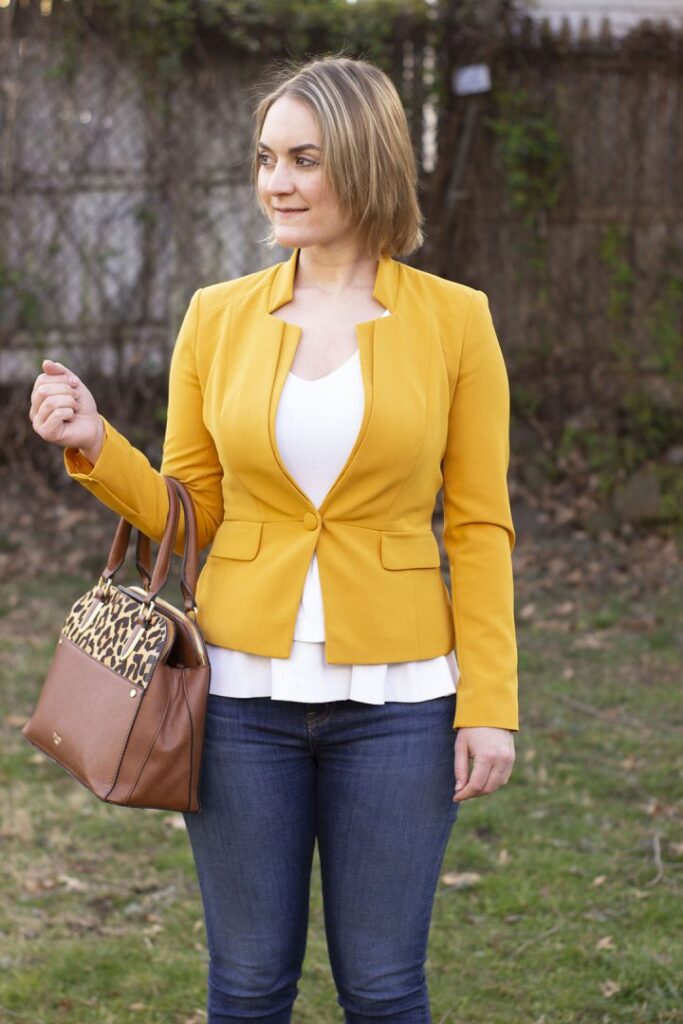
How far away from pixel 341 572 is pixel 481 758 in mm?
398

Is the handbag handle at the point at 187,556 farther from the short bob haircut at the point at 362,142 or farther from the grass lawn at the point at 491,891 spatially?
the grass lawn at the point at 491,891

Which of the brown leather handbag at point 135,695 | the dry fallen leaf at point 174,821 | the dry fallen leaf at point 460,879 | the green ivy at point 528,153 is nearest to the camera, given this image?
the brown leather handbag at point 135,695

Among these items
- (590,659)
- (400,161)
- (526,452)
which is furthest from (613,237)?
(400,161)

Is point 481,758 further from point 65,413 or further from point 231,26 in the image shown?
point 231,26

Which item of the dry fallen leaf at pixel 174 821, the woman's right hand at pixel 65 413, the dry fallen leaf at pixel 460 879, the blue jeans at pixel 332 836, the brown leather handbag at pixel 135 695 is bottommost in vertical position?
the dry fallen leaf at pixel 174 821

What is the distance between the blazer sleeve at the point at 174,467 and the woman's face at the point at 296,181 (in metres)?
0.25

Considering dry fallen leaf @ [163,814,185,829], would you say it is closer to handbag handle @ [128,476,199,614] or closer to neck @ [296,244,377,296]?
handbag handle @ [128,476,199,614]

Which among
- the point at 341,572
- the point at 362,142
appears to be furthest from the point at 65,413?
the point at 362,142

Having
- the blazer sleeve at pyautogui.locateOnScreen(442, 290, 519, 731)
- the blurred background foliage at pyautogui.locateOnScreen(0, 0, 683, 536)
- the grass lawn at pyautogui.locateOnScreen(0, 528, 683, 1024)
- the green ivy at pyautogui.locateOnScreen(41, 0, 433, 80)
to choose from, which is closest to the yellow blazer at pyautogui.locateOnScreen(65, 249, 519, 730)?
the blazer sleeve at pyautogui.locateOnScreen(442, 290, 519, 731)

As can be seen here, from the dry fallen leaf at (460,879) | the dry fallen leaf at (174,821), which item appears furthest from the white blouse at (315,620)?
the dry fallen leaf at (174,821)

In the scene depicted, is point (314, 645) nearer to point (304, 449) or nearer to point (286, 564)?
point (286, 564)

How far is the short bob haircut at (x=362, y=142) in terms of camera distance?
85.1 inches

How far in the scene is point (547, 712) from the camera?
217 inches

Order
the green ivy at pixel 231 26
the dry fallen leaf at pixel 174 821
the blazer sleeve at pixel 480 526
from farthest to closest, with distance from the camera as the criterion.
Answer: the green ivy at pixel 231 26 < the dry fallen leaf at pixel 174 821 < the blazer sleeve at pixel 480 526
